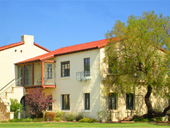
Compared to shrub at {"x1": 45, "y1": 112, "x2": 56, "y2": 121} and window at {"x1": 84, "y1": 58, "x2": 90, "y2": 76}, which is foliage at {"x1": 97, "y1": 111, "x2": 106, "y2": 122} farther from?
Answer: shrub at {"x1": 45, "y1": 112, "x2": 56, "y2": 121}

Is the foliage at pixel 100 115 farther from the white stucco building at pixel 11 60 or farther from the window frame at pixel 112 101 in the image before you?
the white stucco building at pixel 11 60

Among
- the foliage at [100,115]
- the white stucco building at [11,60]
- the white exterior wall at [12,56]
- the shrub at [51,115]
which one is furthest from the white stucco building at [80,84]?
the white exterior wall at [12,56]

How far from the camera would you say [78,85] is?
2994 cm

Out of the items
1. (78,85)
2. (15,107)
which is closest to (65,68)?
(78,85)

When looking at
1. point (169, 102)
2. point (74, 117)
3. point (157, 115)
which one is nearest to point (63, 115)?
point (74, 117)

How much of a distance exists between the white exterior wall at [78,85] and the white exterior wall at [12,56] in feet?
17.8

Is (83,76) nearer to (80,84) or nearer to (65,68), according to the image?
(80,84)

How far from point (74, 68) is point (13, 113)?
297 inches

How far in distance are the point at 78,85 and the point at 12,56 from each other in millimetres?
10092

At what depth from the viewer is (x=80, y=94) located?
→ 29.7 m

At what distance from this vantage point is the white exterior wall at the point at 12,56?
34.8 m

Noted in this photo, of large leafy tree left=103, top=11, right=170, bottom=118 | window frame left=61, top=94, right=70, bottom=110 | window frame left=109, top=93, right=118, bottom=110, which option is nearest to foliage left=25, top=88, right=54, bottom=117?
window frame left=61, top=94, right=70, bottom=110

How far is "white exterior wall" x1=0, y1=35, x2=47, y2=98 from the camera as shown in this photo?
34.8 m

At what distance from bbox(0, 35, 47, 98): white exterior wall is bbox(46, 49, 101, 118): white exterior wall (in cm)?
543
